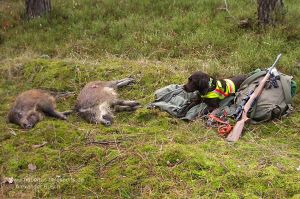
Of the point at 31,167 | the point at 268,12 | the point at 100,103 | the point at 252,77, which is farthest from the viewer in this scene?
the point at 268,12

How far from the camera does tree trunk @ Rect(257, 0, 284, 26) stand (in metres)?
9.63

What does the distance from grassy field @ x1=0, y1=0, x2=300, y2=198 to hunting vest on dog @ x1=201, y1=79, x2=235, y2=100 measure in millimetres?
576

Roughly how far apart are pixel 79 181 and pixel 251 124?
112 inches

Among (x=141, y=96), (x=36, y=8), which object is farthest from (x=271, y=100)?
(x=36, y=8)

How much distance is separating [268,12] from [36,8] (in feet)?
20.7

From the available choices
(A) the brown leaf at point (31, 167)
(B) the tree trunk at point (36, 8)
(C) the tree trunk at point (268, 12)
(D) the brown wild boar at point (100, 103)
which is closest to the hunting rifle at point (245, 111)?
(D) the brown wild boar at point (100, 103)

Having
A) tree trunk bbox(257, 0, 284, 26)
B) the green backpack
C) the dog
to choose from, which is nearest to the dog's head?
the dog

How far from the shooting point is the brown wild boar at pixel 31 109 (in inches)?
281

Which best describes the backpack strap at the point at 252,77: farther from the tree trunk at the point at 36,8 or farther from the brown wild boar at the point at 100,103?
the tree trunk at the point at 36,8

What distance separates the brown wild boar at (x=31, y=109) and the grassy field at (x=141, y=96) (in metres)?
0.17

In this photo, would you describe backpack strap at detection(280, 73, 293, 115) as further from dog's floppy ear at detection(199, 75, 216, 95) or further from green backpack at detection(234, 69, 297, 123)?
dog's floppy ear at detection(199, 75, 216, 95)

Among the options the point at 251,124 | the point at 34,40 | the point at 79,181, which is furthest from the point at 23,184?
the point at 34,40

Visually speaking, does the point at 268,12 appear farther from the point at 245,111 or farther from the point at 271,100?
the point at 245,111

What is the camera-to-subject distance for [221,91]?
23.1 ft
